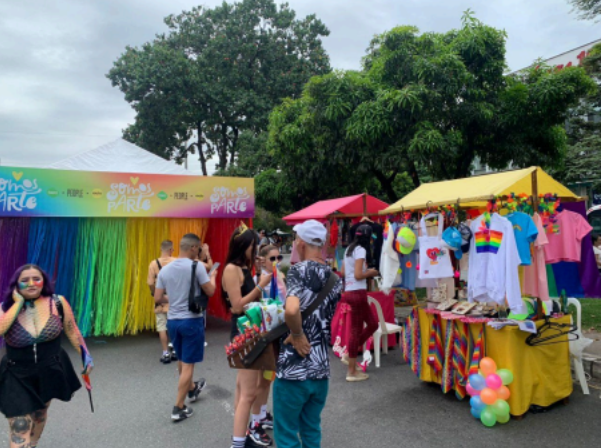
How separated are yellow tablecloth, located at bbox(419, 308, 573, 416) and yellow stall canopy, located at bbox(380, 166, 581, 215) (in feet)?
4.12

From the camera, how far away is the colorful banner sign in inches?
218

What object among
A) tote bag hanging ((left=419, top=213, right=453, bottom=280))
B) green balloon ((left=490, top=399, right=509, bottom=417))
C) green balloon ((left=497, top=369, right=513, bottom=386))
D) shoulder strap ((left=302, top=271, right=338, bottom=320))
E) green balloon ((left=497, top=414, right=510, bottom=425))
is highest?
tote bag hanging ((left=419, top=213, right=453, bottom=280))

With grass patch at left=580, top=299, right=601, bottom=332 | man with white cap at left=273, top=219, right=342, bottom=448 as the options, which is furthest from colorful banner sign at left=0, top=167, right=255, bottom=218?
grass patch at left=580, top=299, right=601, bottom=332

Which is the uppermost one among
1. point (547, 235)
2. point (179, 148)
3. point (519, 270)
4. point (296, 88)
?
point (296, 88)

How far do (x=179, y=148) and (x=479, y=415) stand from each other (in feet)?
60.7

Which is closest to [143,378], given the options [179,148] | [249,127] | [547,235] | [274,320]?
[274,320]

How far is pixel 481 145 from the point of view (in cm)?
968

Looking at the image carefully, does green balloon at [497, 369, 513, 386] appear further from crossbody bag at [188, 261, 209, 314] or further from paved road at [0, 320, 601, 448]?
crossbody bag at [188, 261, 209, 314]

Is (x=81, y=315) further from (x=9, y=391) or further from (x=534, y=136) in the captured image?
(x=534, y=136)

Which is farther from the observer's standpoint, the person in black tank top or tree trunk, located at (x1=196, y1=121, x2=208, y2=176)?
tree trunk, located at (x1=196, y1=121, x2=208, y2=176)

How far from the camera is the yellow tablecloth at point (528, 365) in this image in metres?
3.53

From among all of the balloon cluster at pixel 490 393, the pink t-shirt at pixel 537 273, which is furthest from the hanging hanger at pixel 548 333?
the balloon cluster at pixel 490 393

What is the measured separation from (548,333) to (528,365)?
1.28ft

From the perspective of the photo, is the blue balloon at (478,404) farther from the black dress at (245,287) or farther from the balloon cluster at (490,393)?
the black dress at (245,287)
